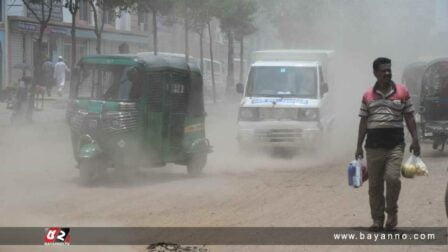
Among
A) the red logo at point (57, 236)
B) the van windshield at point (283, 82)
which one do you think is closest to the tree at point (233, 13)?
the van windshield at point (283, 82)

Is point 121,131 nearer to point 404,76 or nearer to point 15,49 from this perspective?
point 404,76

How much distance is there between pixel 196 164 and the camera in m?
12.8

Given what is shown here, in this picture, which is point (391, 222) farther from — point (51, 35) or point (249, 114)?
point (51, 35)

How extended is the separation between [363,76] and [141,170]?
18.2 metres

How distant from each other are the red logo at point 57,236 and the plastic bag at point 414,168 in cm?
338

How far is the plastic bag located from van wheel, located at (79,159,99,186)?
16.7ft

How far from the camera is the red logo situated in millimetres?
7211

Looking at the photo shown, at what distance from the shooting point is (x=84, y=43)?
120 feet

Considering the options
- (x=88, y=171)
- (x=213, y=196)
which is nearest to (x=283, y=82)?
(x=88, y=171)

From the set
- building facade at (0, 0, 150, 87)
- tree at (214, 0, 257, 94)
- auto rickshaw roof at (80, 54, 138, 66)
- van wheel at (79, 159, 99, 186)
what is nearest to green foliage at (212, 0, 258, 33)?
tree at (214, 0, 257, 94)

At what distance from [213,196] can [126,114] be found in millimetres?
1916

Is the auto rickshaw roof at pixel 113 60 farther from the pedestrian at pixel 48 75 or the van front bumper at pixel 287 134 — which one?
the pedestrian at pixel 48 75

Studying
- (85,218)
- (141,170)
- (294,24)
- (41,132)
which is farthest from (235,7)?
(85,218)

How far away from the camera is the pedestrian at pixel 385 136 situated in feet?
25.0
